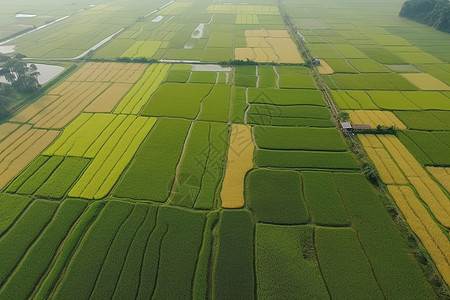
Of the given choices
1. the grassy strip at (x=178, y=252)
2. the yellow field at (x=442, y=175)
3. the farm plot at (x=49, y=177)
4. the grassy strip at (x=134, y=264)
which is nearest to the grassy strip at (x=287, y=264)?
the grassy strip at (x=178, y=252)

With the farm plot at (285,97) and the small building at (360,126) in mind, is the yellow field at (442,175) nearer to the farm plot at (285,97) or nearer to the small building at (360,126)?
the small building at (360,126)

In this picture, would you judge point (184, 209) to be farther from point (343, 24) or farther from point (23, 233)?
point (343, 24)

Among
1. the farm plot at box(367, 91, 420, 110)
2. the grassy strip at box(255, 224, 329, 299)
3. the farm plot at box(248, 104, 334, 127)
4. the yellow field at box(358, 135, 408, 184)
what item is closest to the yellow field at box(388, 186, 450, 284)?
the yellow field at box(358, 135, 408, 184)

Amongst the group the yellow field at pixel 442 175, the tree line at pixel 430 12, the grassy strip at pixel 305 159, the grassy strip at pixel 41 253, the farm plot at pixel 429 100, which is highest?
the tree line at pixel 430 12

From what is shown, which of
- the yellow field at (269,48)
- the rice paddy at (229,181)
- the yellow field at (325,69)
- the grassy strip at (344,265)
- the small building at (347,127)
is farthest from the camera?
the yellow field at (269,48)

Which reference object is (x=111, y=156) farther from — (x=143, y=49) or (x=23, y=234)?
(x=143, y=49)
